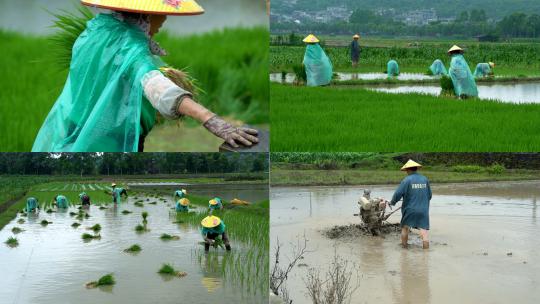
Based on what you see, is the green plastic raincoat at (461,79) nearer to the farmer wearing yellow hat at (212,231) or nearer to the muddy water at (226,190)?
the muddy water at (226,190)

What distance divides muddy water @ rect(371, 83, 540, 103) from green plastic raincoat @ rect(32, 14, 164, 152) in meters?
6.22

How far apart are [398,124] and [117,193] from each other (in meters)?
3.12

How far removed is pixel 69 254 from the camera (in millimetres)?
7141

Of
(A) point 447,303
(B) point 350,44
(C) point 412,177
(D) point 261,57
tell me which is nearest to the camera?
(D) point 261,57

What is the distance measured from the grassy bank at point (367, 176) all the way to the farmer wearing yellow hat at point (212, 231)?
16.7 ft

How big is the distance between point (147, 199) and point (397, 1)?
5779 millimetres

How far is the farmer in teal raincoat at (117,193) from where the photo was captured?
303 inches

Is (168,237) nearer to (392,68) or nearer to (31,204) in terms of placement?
(31,204)

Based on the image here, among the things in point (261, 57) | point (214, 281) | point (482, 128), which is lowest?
point (214, 281)

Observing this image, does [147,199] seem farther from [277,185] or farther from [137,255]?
[277,185]

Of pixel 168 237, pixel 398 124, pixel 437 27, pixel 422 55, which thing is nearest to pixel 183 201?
pixel 168 237

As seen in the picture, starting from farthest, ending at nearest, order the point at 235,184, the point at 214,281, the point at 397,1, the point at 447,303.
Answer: the point at 397,1 < the point at 235,184 < the point at 214,281 < the point at 447,303

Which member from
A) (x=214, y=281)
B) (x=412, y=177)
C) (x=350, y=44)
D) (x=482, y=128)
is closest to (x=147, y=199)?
(x=214, y=281)

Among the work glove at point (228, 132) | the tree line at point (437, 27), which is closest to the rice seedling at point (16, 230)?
the work glove at point (228, 132)
